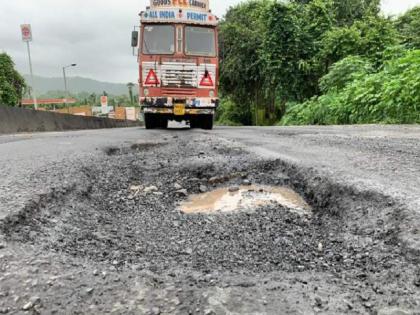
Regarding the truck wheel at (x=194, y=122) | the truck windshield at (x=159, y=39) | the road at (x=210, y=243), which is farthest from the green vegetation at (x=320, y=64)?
the road at (x=210, y=243)

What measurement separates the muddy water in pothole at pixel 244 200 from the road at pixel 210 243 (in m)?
0.08

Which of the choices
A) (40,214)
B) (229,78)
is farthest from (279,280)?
(229,78)

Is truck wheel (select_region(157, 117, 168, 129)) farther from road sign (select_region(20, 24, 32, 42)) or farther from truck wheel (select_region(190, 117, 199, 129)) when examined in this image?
road sign (select_region(20, 24, 32, 42))

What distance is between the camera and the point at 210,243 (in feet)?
5.15

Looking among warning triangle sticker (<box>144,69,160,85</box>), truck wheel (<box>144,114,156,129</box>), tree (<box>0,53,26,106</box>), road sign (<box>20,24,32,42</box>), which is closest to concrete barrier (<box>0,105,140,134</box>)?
truck wheel (<box>144,114,156,129</box>)

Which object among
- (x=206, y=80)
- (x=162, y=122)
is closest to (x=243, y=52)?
(x=162, y=122)

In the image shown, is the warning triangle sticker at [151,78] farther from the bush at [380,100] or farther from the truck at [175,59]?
the bush at [380,100]

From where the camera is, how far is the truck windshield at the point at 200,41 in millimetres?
8633

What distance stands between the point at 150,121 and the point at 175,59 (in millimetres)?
1876

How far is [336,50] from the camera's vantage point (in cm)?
1418

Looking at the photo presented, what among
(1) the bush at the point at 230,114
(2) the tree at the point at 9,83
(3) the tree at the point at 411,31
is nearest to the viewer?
(3) the tree at the point at 411,31

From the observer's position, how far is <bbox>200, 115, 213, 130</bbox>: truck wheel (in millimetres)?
9463

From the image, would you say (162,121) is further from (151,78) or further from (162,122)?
(151,78)

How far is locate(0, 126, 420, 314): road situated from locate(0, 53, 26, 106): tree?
24368 mm
